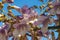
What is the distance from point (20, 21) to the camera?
1.90 feet

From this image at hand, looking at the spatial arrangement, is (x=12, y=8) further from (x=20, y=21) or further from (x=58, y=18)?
(x=58, y=18)

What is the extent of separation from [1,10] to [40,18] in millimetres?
201

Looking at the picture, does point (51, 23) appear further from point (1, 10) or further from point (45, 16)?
point (1, 10)

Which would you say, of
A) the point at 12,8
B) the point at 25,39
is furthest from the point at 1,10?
the point at 25,39

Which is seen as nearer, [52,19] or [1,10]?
[52,19]

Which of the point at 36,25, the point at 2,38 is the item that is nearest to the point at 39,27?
the point at 36,25

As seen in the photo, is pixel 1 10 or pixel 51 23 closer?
pixel 51 23

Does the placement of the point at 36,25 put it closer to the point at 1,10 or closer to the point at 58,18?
the point at 58,18

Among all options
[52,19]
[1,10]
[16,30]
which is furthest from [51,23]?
[1,10]

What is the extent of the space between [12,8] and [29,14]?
0.30 ft

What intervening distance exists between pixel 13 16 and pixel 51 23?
134mm

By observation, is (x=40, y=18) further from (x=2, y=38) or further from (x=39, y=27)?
(x=2, y=38)

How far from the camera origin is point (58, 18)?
54 centimetres

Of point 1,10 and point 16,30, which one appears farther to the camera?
point 1,10
